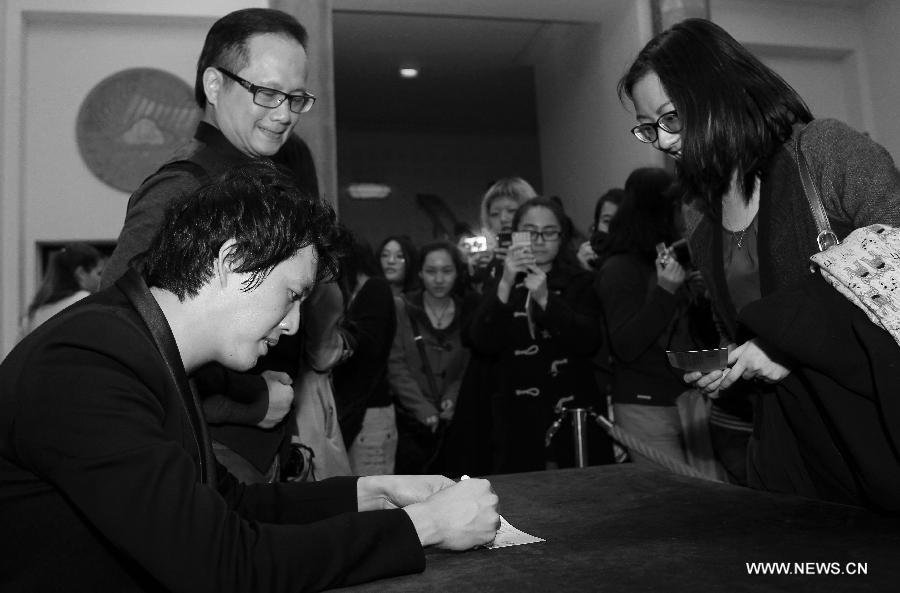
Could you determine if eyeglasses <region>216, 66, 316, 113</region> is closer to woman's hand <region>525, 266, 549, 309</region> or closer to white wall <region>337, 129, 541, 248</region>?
woman's hand <region>525, 266, 549, 309</region>

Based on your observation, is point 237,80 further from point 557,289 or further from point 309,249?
point 557,289

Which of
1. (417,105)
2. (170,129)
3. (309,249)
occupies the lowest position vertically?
(309,249)

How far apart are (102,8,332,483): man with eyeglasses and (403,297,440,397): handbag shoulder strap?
1.94 metres

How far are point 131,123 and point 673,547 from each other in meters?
5.01

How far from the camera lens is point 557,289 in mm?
A: 3463

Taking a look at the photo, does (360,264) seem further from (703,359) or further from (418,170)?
(418,170)

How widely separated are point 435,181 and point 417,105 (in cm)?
226

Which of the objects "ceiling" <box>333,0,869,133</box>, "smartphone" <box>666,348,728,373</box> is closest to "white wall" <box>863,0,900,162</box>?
"ceiling" <box>333,0,869,133</box>

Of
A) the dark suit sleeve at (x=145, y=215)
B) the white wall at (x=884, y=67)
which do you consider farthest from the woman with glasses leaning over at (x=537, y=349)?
the white wall at (x=884, y=67)

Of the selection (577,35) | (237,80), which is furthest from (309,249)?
(577,35)

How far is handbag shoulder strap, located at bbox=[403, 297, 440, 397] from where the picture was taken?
13.3 ft

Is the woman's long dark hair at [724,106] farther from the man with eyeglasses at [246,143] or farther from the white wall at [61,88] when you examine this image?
the white wall at [61,88]

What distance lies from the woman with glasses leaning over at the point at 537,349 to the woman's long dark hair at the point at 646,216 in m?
0.29

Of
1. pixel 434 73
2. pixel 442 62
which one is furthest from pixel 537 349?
pixel 434 73
